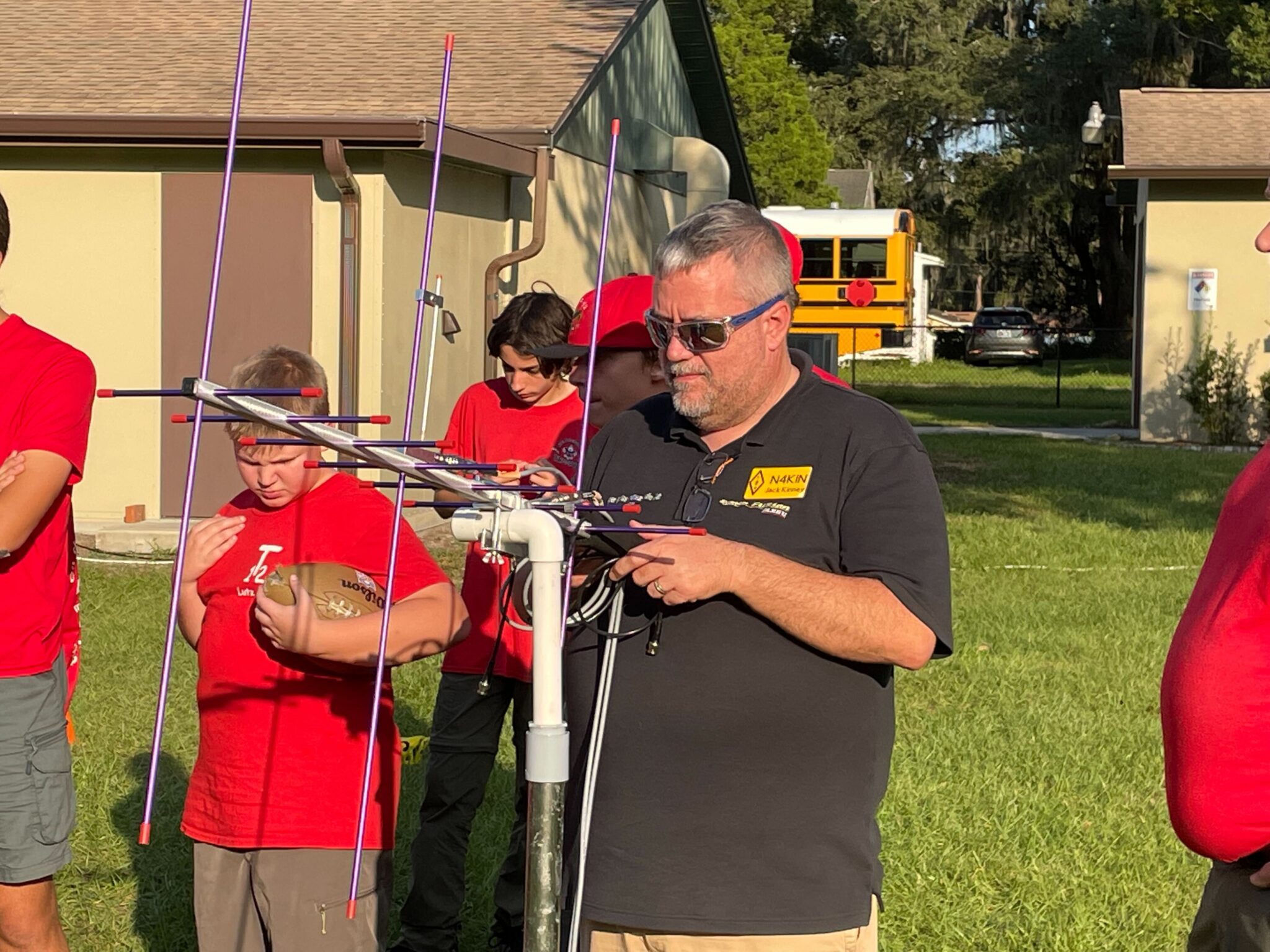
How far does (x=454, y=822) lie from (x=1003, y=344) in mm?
38775

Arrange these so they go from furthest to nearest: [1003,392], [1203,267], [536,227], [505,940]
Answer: [1003,392], [1203,267], [536,227], [505,940]

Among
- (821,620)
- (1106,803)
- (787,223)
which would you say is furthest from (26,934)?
(787,223)

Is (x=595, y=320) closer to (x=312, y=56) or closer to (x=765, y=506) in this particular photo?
(x=765, y=506)

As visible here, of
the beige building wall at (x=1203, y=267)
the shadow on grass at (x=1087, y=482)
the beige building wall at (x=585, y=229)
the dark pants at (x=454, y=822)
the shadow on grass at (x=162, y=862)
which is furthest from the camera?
the beige building wall at (x=1203, y=267)

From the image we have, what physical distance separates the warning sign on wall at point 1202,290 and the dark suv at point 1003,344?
2015 centimetres

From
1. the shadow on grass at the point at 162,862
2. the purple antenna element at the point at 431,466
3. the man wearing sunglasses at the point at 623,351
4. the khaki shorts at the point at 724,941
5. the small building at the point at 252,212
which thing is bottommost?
the shadow on grass at the point at 162,862

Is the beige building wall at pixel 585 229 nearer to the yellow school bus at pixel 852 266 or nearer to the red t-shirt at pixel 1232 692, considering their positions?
the red t-shirt at pixel 1232 692

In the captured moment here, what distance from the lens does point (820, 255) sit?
40438 mm

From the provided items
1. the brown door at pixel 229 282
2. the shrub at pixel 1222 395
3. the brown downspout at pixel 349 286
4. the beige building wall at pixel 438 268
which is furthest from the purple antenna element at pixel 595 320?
the shrub at pixel 1222 395

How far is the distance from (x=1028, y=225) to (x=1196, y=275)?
102 feet

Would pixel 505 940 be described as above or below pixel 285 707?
below

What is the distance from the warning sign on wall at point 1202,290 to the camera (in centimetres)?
2192

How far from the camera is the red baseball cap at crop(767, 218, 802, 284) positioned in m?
3.25

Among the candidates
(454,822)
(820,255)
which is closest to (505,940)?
(454,822)
